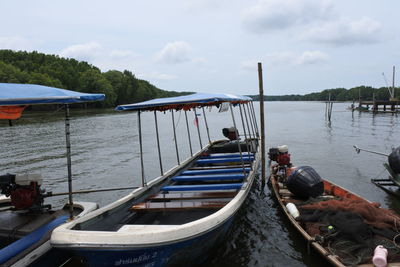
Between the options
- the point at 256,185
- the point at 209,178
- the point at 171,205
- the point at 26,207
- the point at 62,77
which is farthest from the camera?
the point at 62,77

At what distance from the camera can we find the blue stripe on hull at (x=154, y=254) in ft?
14.3

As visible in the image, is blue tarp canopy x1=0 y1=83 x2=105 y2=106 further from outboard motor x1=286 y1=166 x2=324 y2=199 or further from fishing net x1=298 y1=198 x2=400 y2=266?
outboard motor x1=286 y1=166 x2=324 y2=199

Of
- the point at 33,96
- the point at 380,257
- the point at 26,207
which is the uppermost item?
the point at 33,96

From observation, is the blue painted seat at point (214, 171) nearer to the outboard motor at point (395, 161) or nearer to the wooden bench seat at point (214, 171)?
the wooden bench seat at point (214, 171)

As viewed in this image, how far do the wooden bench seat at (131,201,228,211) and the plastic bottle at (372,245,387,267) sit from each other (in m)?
3.04

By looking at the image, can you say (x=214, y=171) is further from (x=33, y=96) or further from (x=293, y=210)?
(x=33, y=96)

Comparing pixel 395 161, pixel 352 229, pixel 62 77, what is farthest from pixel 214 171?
pixel 62 77

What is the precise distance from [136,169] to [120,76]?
295ft

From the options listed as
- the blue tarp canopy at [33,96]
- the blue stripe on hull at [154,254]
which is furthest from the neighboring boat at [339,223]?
the blue tarp canopy at [33,96]

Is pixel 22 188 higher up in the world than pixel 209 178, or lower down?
higher up

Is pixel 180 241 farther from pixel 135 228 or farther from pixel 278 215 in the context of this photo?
pixel 278 215

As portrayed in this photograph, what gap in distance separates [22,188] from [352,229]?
710cm

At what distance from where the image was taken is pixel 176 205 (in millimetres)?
6969

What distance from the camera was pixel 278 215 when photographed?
962 centimetres
